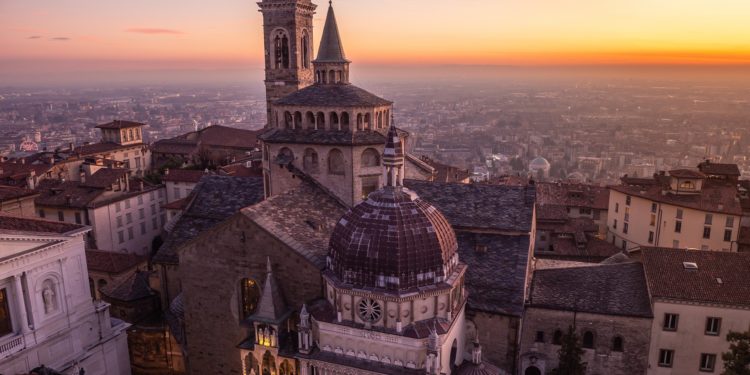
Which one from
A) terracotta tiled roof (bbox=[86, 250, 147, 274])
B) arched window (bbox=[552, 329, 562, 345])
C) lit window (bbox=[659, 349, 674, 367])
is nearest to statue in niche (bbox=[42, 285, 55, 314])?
terracotta tiled roof (bbox=[86, 250, 147, 274])

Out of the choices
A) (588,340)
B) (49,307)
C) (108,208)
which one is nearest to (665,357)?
(588,340)

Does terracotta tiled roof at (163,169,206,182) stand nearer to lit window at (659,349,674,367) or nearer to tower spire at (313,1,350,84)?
tower spire at (313,1,350,84)

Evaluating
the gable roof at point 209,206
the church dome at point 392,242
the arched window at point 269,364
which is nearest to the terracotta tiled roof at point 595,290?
the church dome at point 392,242

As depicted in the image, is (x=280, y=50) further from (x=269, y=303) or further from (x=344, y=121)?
(x=269, y=303)

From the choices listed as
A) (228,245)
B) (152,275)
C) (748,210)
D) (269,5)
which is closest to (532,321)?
(228,245)

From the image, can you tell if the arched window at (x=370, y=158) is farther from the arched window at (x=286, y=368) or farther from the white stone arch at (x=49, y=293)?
the white stone arch at (x=49, y=293)

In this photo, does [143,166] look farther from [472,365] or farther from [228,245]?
[472,365]
